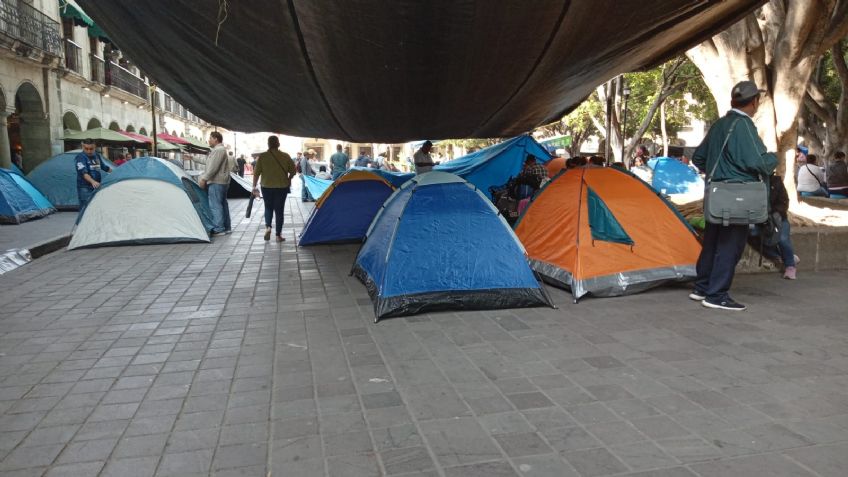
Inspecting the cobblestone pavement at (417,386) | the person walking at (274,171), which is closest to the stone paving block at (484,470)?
the cobblestone pavement at (417,386)

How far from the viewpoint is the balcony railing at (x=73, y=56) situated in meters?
20.0

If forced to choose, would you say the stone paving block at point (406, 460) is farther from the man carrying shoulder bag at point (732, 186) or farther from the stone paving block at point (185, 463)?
the man carrying shoulder bag at point (732, 186)

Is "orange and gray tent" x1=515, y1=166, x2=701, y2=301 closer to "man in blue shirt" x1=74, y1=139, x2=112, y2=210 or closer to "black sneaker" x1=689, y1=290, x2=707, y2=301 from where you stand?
"black sneaker" x1=689, y1=290, x2=707, y2=301

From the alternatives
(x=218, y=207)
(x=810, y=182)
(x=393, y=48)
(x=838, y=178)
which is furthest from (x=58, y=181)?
(x=838, y=178)

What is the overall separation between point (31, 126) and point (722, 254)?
68.1ft

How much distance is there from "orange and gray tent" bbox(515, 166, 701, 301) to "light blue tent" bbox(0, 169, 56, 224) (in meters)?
10.5

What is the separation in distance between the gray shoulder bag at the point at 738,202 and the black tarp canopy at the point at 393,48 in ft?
4.56

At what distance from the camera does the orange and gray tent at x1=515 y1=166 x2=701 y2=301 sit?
5.65 metres

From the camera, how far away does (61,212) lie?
13.4 metres

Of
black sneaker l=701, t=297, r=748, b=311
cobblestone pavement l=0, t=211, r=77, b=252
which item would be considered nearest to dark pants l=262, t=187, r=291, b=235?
cobblestone pavement l=0, t=211, r=77, b=252

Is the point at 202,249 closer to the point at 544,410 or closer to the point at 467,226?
the point at 467,226

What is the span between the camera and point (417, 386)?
3549 millimetres

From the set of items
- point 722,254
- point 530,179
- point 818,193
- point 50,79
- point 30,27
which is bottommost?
point 722,254

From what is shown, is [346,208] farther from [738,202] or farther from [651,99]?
[651,99]
